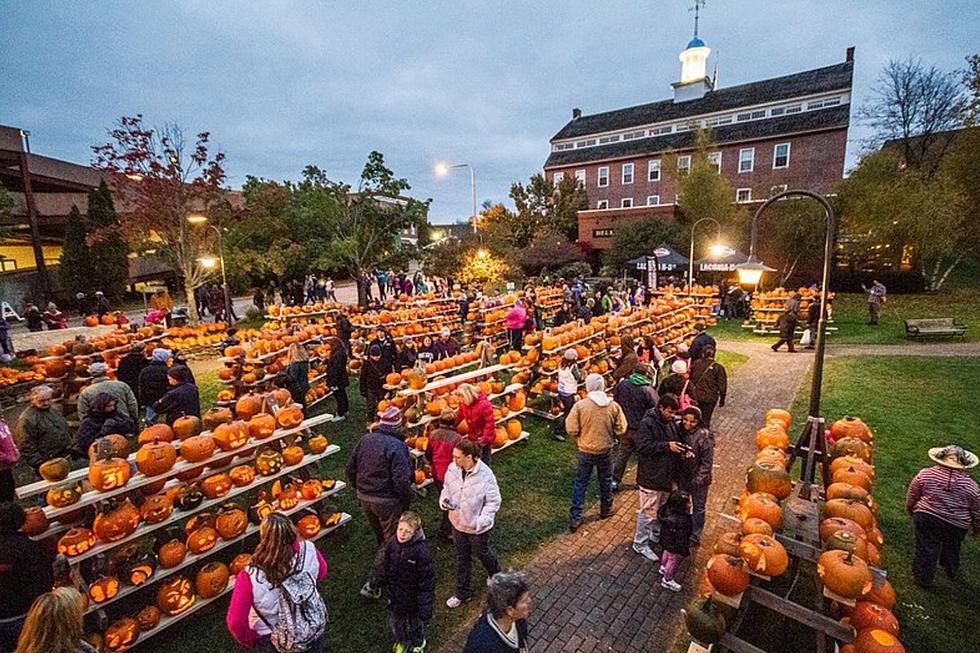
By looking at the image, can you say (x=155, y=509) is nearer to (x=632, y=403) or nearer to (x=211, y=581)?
(x=211, y=581)

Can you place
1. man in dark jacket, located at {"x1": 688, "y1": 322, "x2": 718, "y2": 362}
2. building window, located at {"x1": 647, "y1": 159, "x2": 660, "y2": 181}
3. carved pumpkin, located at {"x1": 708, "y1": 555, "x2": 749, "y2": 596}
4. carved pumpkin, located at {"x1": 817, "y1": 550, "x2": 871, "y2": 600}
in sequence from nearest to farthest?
carved pumpkin, located at {"x1": 817, "y1": 550, "x2": 871, "y2": 600} → carved pumpkin, located at {"x1": 708, "y1": 555, "x2": 749, "y2": 596} → man in dark jacket, located at {"x1": 688, "y1": 322, "x2": 718, "y2": 362} → building window, located at {"x1": 647, "y1": 159, "x2": 660, "y2": 181}

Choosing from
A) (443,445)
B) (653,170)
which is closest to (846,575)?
(443,445)

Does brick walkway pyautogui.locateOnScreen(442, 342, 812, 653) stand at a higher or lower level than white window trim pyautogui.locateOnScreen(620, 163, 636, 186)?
lower

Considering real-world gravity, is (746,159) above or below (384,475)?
above

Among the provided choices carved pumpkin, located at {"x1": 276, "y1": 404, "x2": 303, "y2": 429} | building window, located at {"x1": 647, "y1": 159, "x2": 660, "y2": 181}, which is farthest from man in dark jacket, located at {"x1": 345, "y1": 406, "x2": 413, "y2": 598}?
building window, located at {"x1": 647, "y1": 159, "x2": 660, "y2": 181}

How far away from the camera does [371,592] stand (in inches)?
183

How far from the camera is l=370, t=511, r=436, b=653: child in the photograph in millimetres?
3646

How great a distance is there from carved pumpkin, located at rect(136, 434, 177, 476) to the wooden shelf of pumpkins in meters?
5.09

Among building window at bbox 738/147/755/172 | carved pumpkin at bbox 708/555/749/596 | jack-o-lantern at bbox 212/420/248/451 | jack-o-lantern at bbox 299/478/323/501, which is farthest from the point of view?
building window at bbox 738/147/755/172

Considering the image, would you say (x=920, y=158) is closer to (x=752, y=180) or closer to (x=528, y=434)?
(x=752, y=180)

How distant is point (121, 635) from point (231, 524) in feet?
3.76

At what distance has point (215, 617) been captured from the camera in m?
4.51

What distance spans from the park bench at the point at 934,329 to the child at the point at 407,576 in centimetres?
2023

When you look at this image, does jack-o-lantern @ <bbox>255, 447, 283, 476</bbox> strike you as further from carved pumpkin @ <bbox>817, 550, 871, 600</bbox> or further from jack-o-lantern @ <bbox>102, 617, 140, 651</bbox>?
carved pumpkin @ <bbox>817, 550, 871, 600</bbox>
